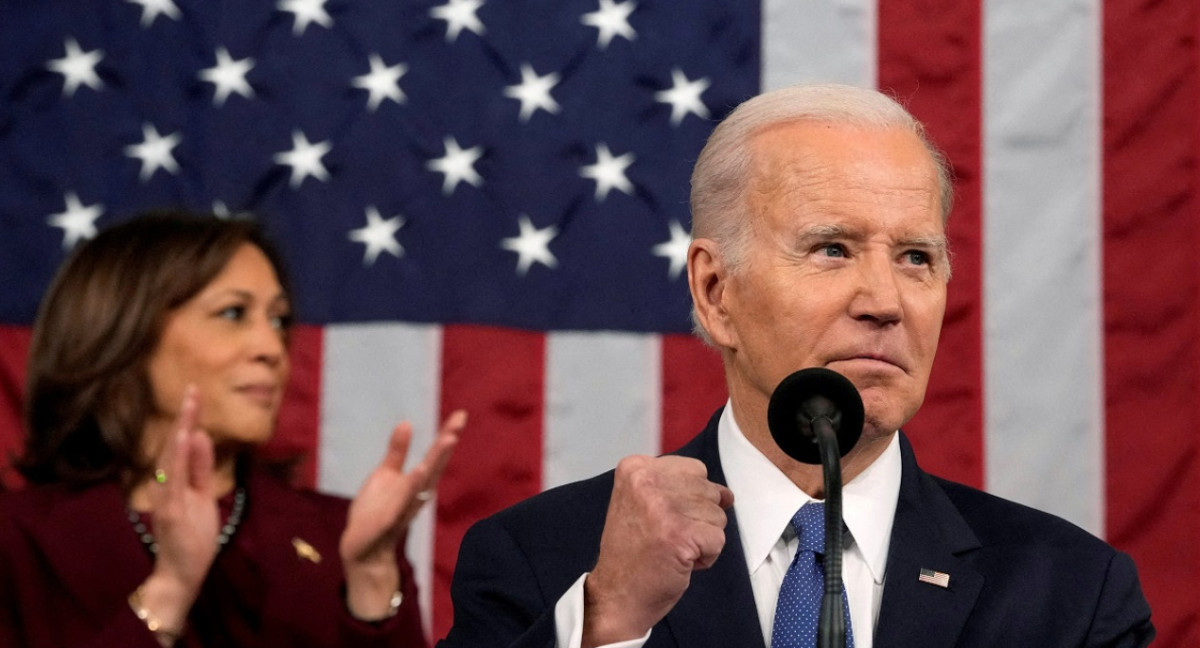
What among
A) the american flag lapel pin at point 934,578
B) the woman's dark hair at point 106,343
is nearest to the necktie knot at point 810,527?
the american flag lapel pin at point 934,578

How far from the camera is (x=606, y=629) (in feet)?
4.74

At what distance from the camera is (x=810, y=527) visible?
5.59ft

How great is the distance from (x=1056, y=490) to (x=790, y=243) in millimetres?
1305

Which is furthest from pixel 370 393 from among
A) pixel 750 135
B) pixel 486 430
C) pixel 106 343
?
pixel 750 135

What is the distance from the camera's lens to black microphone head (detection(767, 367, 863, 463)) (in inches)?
49.3

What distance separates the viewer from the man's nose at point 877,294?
1683 millimetres

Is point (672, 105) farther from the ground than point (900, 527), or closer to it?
farther from the ground

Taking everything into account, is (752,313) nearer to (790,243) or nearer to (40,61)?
(790,243)

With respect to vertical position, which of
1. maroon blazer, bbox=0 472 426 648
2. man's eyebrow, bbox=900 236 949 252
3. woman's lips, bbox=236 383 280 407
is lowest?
maroon blazer, bbox=0 472 426 648

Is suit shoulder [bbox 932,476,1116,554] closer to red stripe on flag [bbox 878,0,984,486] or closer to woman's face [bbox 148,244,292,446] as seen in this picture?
red stripe on flag [bbox 878,0,984,486]

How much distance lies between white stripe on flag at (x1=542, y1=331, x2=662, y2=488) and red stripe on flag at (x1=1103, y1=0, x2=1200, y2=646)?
918mm

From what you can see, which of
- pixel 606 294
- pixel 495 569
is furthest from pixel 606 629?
pixel 606 294

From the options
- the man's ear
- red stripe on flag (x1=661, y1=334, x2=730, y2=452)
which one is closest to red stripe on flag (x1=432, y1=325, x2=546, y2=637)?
red stripe on flag (x1=661, y1=334, x2=730, y2=452)

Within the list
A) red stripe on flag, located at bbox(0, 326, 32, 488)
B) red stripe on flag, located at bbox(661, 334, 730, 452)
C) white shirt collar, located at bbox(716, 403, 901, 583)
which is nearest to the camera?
white shirt collar, located at bbox(716, 403, 901, 583)
